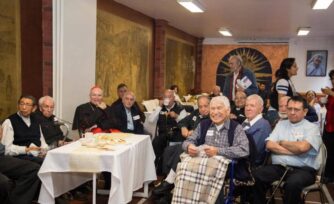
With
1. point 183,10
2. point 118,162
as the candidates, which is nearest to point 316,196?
point 118,162

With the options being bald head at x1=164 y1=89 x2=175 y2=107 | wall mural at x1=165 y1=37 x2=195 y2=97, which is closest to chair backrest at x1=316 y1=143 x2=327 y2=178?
bald head at x1=164 y1=89 x2=175 y2=107

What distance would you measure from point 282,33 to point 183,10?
4.36 meters

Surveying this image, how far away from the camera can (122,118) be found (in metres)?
4.86

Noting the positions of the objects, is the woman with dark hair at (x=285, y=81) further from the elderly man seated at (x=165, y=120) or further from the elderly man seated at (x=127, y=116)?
the elderly man seated at (x=127, y=116)

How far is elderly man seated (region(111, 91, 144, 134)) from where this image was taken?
4.83m

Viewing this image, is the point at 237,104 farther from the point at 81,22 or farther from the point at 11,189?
the point at 11,189

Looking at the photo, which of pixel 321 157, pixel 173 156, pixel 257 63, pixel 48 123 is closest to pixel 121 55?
pixel 48 123

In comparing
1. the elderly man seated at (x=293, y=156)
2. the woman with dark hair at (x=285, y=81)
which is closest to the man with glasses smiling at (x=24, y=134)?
the elderly man seated at (x=293, y=156)

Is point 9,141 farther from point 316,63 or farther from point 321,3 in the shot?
point 316,63

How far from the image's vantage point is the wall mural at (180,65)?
952 centimetres

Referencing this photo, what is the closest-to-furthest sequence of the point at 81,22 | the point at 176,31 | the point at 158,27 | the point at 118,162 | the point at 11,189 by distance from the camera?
the point at 118,162 → the point at 11,189 → the point at 81,22 → the point at 158,27 → the point at 176,31

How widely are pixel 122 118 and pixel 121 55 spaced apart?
2.22m

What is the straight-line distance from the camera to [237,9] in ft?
22.6

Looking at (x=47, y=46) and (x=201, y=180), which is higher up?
(x=47, y=46)
